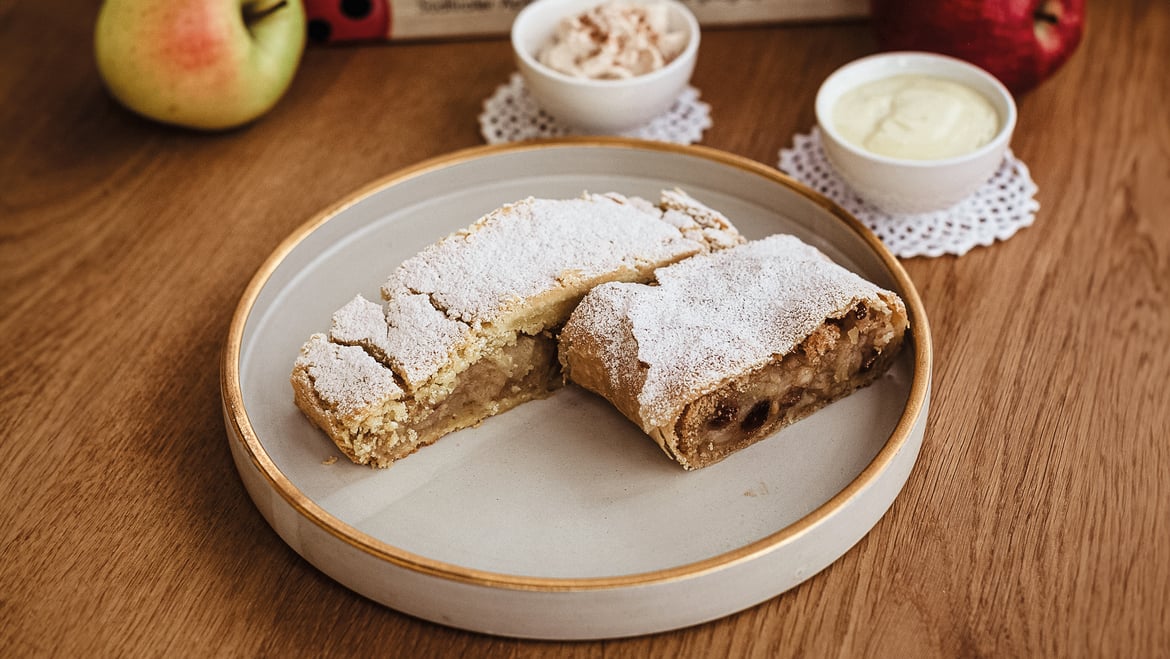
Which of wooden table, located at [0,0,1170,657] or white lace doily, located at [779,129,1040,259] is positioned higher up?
white lace doily, located at [779,129,1040,259]

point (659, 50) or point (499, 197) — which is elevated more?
point (659, 50)

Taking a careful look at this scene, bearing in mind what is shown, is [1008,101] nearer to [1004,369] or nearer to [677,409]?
[1004,369]

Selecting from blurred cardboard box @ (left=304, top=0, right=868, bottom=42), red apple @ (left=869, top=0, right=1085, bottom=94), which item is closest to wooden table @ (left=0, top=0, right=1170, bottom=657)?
blurred cardboard box @ (left=304, top=0, right=868, bottom=42)

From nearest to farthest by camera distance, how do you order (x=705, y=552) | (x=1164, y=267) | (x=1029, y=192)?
(x=705, y=552)
(x=1164, y=267)
(x=1029, y=192)

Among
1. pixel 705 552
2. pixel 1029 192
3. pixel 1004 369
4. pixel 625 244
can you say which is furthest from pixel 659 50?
pixel 705 552

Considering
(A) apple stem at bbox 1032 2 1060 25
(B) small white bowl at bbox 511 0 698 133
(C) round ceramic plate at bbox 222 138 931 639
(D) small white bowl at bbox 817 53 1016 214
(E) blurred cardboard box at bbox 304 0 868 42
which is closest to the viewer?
(C) round ceramic plate at bbox 222 138 931 639

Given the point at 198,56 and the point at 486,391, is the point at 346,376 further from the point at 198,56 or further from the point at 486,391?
the point at 198,56

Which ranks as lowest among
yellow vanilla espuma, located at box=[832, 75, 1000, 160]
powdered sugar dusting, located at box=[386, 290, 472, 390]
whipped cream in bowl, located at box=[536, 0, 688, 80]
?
powdered sugar dusting, located at box=[386, 290, 472, 390]

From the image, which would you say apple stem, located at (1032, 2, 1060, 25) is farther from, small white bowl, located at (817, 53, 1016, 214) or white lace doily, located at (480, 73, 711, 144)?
white lace doily, located at (480, 73, 711, 144)
